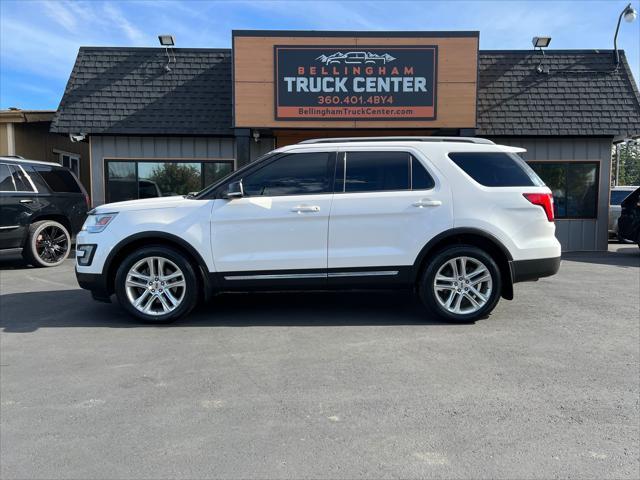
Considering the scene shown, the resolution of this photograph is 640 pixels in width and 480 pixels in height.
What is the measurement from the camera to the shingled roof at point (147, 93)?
1170 cm

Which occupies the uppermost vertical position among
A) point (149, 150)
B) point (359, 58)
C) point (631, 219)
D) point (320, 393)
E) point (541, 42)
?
point (541, 42)

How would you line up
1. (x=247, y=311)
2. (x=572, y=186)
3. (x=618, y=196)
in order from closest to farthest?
1. (x=247, y=311)
2. (x=572, y=186)
3. (x=618, y=196)

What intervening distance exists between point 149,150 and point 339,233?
8.15 m

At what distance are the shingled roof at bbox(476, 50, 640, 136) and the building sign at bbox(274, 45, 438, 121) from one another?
1868 mm

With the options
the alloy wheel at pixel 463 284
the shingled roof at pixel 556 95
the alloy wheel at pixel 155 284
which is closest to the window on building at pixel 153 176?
the shingled roof at pixel 556 95

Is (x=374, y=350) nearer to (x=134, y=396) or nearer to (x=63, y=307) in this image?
(x=134, y=396)

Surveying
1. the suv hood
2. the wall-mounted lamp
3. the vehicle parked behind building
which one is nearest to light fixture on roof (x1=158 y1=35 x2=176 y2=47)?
the wall-mounted lamp

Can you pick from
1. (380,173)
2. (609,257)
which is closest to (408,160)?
(380,173)

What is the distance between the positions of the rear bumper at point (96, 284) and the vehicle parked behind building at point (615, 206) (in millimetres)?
13175

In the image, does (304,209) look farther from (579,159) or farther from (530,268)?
(579,159)

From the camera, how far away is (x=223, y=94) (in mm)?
12070

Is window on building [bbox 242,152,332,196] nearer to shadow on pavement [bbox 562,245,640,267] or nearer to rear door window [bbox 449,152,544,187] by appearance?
rear door window [bbox 449,152,544,187]

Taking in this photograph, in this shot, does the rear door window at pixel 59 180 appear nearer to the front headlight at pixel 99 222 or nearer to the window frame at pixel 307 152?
the front headlight at pixel 99 222

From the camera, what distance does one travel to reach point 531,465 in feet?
9.26
